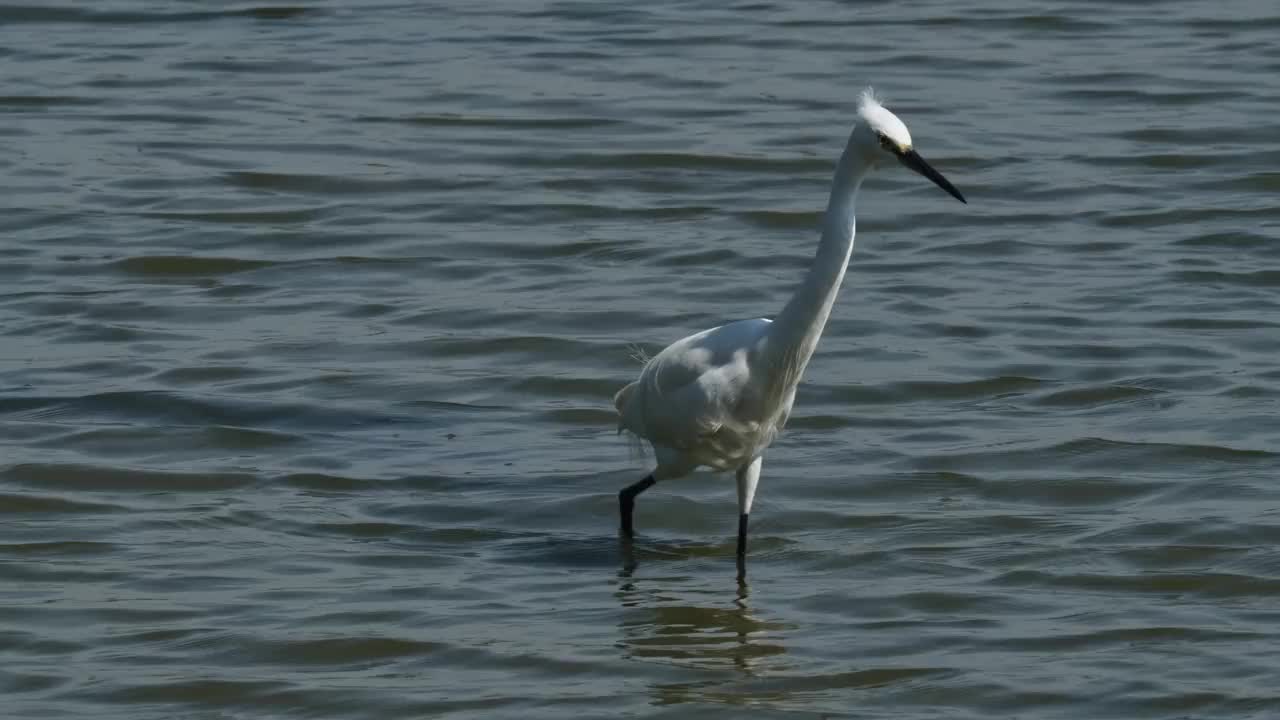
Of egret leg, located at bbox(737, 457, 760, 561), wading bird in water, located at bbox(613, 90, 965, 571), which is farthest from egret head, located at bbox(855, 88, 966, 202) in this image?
egret leg, located at bbox(737, 457, 760, 561)

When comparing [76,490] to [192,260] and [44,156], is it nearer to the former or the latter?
[192,260]

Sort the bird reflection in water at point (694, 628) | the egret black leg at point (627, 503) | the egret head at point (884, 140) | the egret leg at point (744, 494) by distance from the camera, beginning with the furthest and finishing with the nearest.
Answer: the egret black leg at point (627, 503) < the egret leg at point (744, 494) < the egret head at point (884, 140) < the bird reflection in water at point (694, 628)

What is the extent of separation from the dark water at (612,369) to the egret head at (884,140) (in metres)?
1.25

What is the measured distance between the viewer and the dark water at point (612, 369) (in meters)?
6.22

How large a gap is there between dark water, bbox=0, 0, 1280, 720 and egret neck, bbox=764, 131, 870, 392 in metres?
0.68

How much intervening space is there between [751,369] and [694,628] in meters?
0.78

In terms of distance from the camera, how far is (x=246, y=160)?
13039 millimetres

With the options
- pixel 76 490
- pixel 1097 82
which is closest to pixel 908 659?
pixel 76 490

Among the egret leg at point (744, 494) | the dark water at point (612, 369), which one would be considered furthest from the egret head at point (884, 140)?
the dark water at point (612, 369)

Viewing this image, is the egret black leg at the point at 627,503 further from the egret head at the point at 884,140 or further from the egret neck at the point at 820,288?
the egret head at the point at 884,140

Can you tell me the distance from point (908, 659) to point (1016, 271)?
4794mm

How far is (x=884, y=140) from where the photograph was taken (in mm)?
6363

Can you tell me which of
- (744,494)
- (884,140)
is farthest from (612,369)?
(884,140)

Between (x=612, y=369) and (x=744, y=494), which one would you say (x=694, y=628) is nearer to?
(x=744, y=494)
